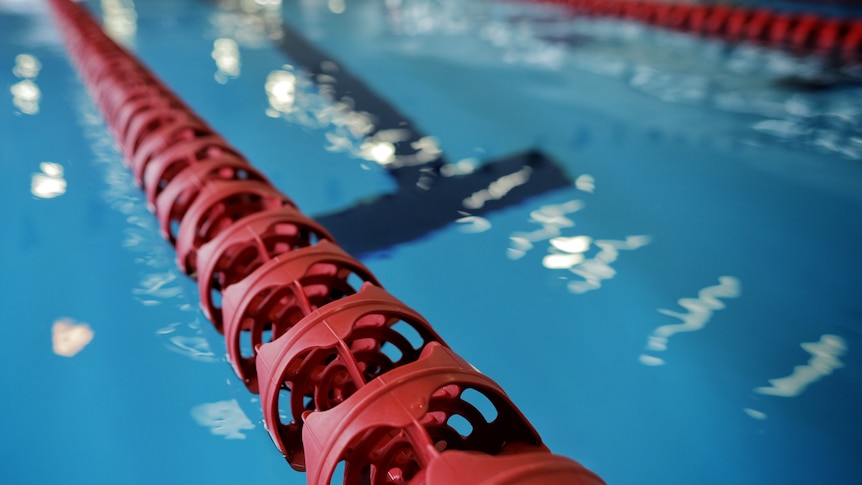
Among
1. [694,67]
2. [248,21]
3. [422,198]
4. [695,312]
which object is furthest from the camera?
[248,21]

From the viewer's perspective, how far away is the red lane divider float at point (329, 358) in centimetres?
→ 116

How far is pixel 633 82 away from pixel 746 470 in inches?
144

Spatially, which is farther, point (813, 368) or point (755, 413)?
point (813, 368)

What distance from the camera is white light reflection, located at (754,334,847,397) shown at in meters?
1.78

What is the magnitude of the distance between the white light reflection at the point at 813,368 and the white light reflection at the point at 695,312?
28cm

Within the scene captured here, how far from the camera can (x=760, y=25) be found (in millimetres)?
6215

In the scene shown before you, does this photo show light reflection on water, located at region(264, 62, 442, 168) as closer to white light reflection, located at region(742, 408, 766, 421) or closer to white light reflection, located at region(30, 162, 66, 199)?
white light reflection, located at region(30, 162, 66, 199)

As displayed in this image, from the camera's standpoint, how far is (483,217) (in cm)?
269

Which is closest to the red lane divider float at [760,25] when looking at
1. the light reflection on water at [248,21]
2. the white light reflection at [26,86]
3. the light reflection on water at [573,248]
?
the light reflection on water at [248,21]

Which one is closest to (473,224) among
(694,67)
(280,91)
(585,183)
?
(585,183)

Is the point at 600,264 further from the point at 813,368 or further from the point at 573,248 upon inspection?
the point at 813,368

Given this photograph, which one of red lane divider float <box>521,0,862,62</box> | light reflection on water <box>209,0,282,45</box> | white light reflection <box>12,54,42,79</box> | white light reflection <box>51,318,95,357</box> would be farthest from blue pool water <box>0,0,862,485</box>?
light reflection on water <box>209,0,282,45</box>

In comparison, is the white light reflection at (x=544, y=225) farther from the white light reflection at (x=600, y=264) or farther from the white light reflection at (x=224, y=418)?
the white light reflection at (x=224, y=418)

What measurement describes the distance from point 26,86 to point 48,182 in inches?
85.1
